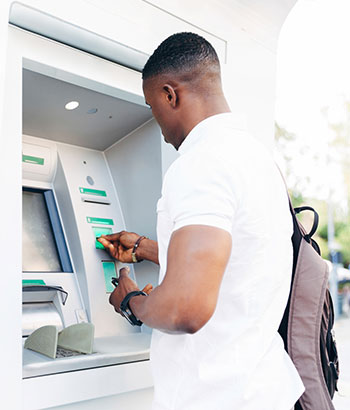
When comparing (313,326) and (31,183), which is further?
(31,183)

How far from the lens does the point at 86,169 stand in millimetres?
2426

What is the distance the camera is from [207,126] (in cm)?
135

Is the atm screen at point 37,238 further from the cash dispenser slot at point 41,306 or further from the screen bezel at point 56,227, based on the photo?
the cash dispenser slot at point 41,306

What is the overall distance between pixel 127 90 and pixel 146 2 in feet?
1.21

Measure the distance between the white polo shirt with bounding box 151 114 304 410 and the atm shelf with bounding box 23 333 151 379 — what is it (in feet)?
1.75

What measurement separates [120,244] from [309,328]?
3.16 ft

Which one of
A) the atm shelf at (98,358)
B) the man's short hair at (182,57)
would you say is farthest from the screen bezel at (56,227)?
the man's short hair at (182,57)

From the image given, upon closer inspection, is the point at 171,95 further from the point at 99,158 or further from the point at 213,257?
the point at 99,158

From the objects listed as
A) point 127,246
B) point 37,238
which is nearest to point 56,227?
point 37,238

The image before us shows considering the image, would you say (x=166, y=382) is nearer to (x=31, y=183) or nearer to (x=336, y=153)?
(x=31, y=183)

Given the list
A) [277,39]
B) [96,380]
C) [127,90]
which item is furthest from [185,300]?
[277,39]

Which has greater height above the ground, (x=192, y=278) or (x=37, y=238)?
(x=37, y=238)

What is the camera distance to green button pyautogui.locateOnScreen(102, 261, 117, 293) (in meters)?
2.27

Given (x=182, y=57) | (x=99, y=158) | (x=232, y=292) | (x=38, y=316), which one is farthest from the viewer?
(x=99, y=158)
